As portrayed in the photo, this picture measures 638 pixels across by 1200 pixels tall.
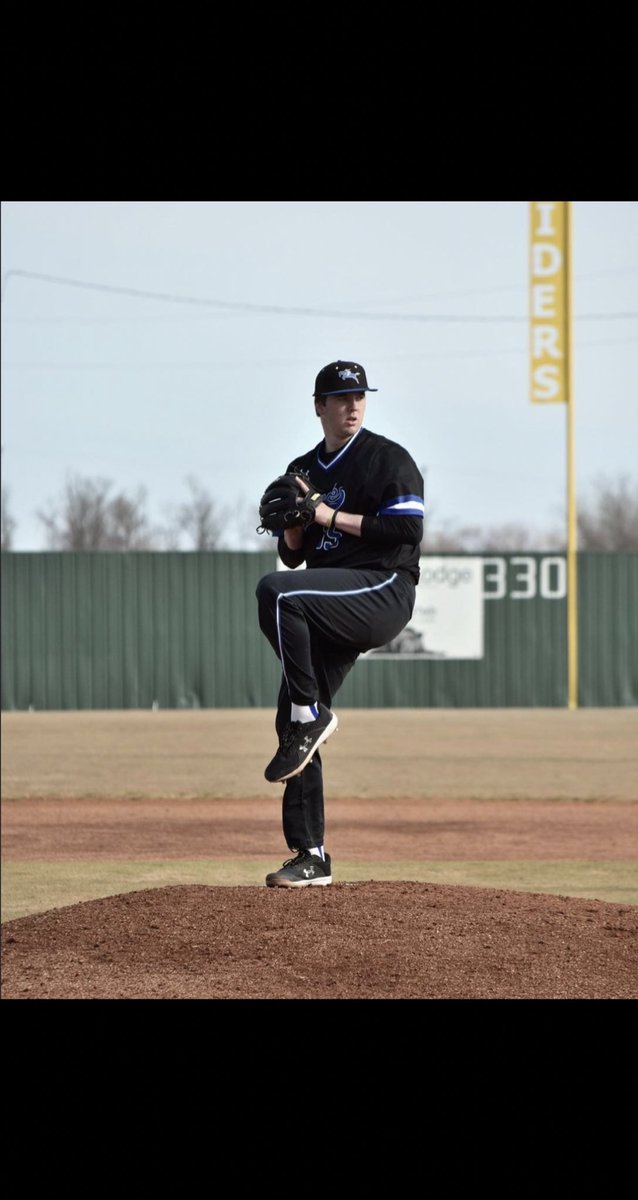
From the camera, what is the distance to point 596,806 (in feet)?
50.5

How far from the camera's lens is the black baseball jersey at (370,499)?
14.9ft

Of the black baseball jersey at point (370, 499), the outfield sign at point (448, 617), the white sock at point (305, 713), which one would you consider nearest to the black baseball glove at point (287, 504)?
the black baseball jersey at point (370, 499)

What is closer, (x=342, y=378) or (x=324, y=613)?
(x=342, y=378)

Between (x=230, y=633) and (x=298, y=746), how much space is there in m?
23.7

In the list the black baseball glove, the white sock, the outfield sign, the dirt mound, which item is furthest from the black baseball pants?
the outfield sign

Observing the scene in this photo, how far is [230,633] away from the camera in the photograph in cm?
2875

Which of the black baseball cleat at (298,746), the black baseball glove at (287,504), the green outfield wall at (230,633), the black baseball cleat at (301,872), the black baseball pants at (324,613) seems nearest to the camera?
the black baseball glove at (287,504)

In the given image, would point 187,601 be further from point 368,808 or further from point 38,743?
point 368,808

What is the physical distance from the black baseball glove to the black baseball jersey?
16cm

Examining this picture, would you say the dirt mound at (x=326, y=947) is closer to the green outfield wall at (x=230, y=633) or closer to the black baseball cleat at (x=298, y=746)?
the black baseball cleat at (x=298, y=746)

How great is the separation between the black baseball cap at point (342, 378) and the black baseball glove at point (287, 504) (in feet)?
0.98

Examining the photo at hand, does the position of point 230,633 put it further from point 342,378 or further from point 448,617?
point 342,378

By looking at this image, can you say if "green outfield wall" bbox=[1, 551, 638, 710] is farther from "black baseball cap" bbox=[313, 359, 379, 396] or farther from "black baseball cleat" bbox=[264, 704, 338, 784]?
"black baseball cap" bbox=[313, 359, 379, 396]

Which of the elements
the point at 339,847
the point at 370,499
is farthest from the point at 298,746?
the point at 339,847
